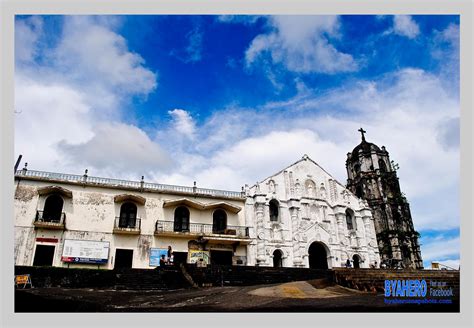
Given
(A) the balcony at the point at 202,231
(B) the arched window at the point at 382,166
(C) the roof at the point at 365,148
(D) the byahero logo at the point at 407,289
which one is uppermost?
(C) the roof at the point at 365,148

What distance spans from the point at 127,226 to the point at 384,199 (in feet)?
88.5

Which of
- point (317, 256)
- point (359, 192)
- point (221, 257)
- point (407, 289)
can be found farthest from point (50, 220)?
point (359, 192)

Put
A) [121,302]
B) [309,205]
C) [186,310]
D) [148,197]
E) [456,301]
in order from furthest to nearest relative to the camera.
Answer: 1. [309,205]
2. [148,197]
3. [121,302]
4. [186,310]
5. [456,301]

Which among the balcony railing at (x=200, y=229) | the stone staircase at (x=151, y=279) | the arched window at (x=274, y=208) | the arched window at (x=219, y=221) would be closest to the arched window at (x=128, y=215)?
the balcony railing at (x=200, y=229)

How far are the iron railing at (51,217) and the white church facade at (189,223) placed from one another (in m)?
0.06

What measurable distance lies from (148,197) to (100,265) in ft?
17.0

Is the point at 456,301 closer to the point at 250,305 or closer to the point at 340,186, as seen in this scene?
the point at 250,305

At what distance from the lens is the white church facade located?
20859mm

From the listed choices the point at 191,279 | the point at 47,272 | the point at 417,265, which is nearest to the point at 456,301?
the point at 191,279

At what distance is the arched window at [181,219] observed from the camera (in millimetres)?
23531

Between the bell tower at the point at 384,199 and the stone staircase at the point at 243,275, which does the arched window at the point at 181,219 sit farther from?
the bell tower at the point at 384,199

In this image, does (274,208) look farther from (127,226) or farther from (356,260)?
(127,226)

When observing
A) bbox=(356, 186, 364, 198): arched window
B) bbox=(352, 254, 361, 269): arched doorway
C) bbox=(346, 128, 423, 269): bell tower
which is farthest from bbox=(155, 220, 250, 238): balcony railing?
bbox=(356, 186, 364, 198): arched window

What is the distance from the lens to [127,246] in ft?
71.9
